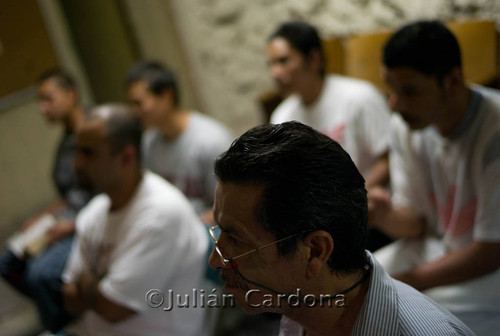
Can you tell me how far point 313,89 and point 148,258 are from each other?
45.2 inches

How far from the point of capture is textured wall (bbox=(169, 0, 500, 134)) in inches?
111

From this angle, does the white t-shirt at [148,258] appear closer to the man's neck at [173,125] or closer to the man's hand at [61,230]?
the man's hand at [61,230]

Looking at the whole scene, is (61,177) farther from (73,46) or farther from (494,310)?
(494,310)

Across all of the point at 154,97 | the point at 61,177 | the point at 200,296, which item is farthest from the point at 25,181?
the point at 200,296

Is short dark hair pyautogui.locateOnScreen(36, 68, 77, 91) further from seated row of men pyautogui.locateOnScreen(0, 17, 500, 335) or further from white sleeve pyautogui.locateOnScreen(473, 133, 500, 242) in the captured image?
white sleeve pyautogui.locateOnScreen(473, 133, 500, 242)

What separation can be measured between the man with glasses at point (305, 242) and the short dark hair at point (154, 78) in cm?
179

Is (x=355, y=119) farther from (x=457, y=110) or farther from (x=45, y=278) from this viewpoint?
(x=45, y=278)

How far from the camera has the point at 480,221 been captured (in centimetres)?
127

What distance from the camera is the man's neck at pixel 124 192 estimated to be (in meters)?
1.71

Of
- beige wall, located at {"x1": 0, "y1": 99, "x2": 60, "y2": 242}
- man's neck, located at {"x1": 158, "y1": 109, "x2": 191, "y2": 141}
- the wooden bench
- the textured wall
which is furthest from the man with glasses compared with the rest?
beige wall, located at {"x1": 0, "y1": 99, "x2": 60, "y2": 242}

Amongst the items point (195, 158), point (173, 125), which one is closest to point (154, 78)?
point (173, 125)

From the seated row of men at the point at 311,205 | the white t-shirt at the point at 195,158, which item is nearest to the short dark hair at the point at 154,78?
the seated row of men at the point at 311,205

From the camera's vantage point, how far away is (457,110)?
134cm

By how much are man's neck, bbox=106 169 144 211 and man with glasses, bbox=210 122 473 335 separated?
898mm
